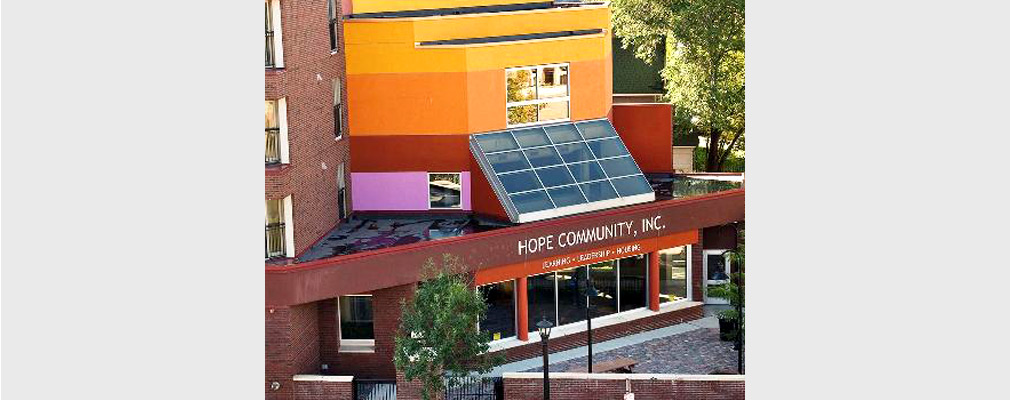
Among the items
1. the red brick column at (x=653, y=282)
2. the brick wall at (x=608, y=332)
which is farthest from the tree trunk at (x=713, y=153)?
the red brick column at (x=653, y=282)

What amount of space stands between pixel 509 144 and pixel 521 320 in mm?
4958

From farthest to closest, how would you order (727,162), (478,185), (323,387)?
(727,162), (478,185), (323,387)

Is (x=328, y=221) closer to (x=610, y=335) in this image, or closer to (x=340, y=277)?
(x=340, y=277)

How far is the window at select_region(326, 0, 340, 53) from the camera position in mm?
46941

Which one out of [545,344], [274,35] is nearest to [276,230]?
[274,35]

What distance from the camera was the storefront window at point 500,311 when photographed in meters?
46.9

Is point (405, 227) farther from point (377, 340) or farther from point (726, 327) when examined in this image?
point (726, 327)

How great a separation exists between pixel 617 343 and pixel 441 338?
843 centimetres

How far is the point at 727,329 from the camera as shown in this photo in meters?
48.1

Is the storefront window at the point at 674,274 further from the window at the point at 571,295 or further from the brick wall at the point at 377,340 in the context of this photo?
the brick wall at the point at 377,340

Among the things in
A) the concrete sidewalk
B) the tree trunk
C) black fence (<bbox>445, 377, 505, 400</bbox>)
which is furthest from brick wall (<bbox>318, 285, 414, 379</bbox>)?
the tree trunk

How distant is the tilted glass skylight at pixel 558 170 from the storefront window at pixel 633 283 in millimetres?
1769

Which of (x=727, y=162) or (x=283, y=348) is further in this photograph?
→ (x=727, y=162)

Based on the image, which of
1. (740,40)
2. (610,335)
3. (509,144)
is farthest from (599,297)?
(740,40)
